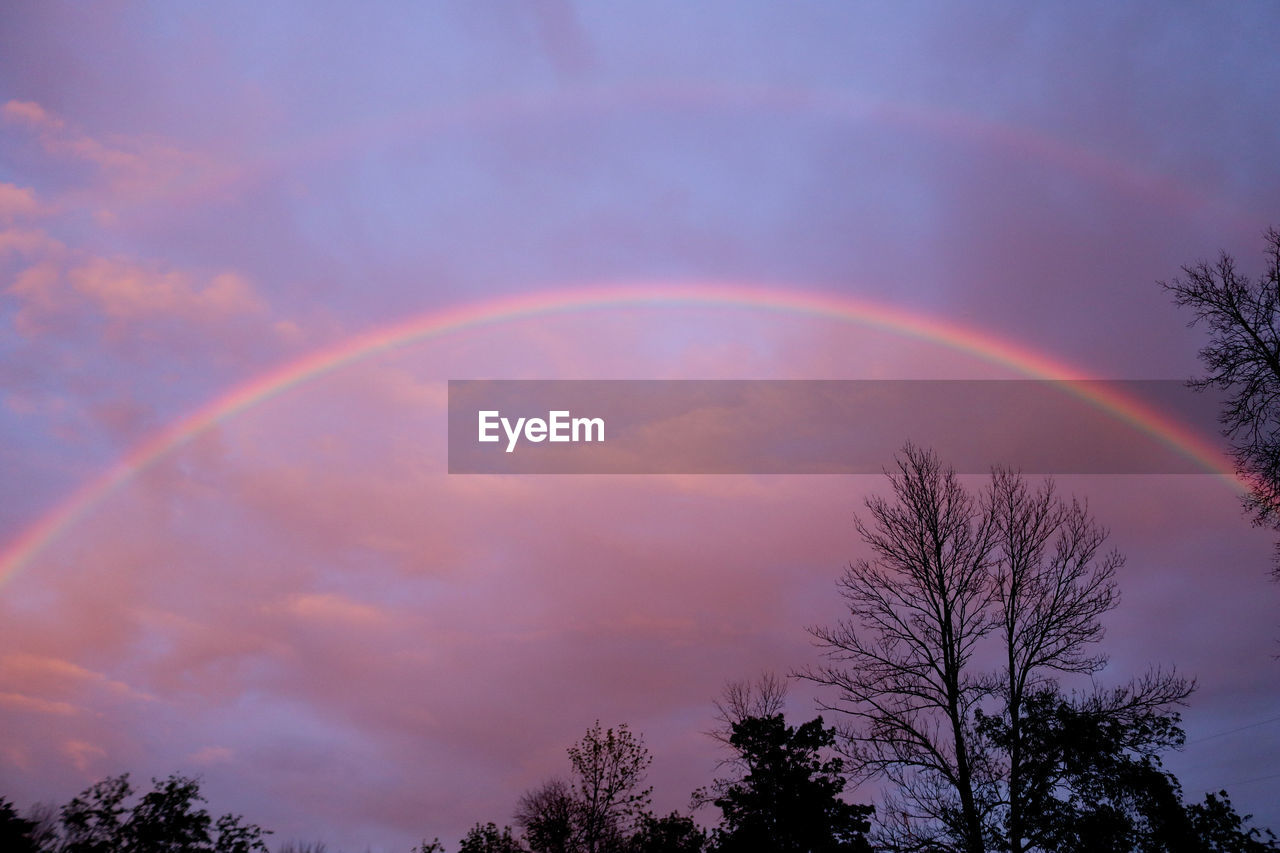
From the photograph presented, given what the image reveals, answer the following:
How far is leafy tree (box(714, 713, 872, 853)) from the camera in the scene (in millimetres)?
35688

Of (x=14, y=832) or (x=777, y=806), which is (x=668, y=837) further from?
(x=14, y=832)

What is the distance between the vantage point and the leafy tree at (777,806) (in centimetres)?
3569

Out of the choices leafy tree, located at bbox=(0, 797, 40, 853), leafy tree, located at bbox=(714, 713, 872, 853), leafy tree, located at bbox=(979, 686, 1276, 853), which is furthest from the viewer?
leafy tree, located at bbox=(714, 713, 872, 853)

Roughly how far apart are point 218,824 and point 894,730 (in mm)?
27391

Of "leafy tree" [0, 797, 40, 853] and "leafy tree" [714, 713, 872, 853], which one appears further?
"leafy tree" [714, 713, 872, 853]

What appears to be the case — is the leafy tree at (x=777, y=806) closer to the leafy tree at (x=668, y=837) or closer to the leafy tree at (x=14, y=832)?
the leafy tree at (x=668, y=837)

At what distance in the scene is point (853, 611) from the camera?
1811 cm

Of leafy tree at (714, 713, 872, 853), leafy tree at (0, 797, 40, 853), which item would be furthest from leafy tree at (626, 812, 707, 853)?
leafy tree at (0, 797, 40, 853)

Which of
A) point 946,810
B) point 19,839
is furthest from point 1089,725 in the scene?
point 19,839

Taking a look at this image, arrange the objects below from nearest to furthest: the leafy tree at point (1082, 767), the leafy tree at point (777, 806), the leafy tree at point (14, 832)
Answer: the leafy tree at point (1082, 767) < the leafy tree at point (14, 832) < the leafy tree at point (777, 806)

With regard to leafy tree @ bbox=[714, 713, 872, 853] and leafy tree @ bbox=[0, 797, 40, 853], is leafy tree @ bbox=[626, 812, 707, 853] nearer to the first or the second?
leafy tree @ bbox=[714, 713, 872, 853]

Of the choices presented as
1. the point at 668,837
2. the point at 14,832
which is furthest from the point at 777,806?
the point at 14,832

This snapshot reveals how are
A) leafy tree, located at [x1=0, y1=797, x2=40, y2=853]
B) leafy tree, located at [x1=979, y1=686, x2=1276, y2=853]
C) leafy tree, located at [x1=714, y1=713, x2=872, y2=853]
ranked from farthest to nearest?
leafy tree, located at [x1=714, y1=713, x2=872, y2=853] < leafy tree, located at [x1=0, y1=797, x2=40, y2=853] < leafy tree, located at [x1=979, y1=686, x2=1276, y2=853]

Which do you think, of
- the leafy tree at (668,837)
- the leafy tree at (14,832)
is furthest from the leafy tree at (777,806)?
the leafy tree at (14,832)
